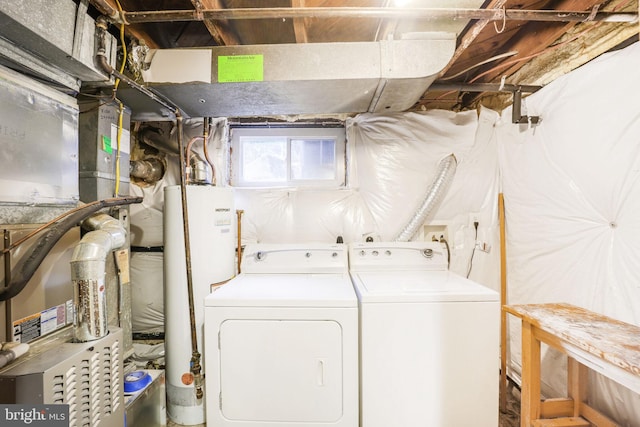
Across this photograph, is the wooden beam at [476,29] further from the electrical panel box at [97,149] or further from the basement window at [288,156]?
the electrical panel box at [97,149]

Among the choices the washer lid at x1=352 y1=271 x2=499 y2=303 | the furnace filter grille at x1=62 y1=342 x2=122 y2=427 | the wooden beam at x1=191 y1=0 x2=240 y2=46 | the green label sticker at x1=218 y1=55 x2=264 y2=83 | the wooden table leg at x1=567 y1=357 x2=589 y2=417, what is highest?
the wooden beam at x1=191 y1=0 x2=240 y2=46

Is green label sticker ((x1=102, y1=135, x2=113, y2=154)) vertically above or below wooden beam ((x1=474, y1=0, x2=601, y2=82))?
below

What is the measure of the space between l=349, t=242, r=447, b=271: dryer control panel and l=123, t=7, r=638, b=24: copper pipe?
1.39 meters

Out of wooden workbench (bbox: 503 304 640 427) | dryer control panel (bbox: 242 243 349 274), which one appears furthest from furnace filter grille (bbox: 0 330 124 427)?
wooden workbench (bbox: 503 304 640 427)

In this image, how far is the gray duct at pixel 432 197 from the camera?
2174 millimetres

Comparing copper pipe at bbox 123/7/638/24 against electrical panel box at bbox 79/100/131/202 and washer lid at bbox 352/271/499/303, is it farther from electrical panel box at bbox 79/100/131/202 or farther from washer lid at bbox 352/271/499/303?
washer lid at bbox 352/271/499/303

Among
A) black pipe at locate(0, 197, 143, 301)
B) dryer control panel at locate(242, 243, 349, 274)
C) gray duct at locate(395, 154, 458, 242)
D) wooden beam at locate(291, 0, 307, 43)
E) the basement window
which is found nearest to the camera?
black pipe at locate(0, 197, 143, 301)

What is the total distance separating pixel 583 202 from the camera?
1.55m

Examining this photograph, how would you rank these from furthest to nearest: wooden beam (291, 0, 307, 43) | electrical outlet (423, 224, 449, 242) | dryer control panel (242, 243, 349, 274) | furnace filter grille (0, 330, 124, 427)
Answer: electrical outlet (423, 224, 449, 242) < dryer control panel (242, 243, 349, 274) < wooden beam (291, 0, 307, 43) < furnace filter grille (0, 330, 124, 427)

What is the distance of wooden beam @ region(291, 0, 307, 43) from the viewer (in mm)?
1419

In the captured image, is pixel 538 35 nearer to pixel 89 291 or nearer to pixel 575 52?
pixel 575 52

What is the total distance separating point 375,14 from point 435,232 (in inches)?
66.9

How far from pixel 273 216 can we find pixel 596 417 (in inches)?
91.6

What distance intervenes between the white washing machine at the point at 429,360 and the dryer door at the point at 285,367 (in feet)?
0.55
